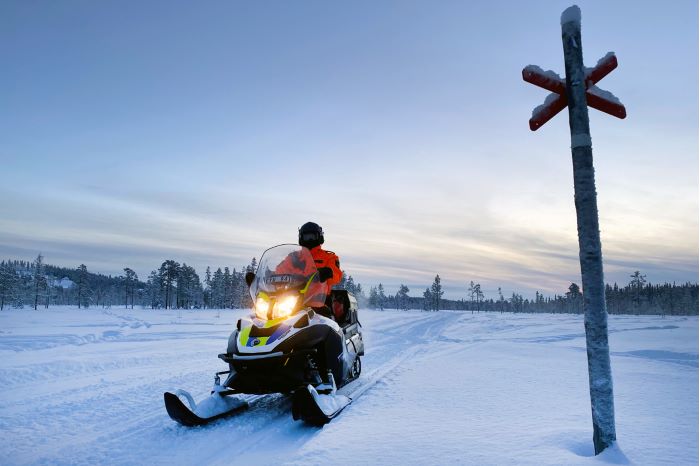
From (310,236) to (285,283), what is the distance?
1.74 m

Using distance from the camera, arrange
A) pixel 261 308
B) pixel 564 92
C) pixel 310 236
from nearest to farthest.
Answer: pixel 564 92
pixel 261 308
pixel 310 236

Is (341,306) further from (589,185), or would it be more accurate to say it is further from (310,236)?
(589,185)

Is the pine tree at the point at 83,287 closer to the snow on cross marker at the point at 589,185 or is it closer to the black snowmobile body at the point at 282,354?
the black snowmobile body at the point at 282,354

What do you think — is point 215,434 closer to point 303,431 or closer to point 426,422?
point 303,431

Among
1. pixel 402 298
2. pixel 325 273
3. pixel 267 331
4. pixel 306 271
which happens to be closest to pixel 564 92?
pixel 325 273

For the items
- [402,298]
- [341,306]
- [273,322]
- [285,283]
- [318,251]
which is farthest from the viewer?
[402,298]

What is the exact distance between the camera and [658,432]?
3914mm

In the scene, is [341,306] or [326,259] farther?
[341,306]

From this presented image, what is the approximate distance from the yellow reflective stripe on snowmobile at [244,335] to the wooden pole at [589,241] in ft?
11.5

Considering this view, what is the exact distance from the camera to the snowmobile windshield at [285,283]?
545 centimetres

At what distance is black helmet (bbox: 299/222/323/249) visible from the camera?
724 cm

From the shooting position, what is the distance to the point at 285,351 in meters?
4.82

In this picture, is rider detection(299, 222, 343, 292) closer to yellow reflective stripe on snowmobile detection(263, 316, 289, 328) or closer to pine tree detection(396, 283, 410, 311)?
yellow reflective stripe on snowmobile detection(263, 316, 289, 328)

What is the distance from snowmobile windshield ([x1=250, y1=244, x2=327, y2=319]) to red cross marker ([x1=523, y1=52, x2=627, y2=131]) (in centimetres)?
347
